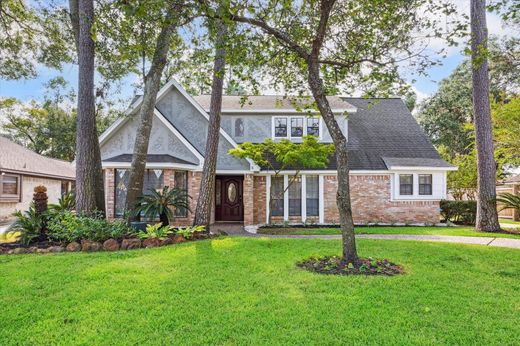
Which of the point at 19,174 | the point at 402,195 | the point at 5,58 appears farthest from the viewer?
the point at 19,174

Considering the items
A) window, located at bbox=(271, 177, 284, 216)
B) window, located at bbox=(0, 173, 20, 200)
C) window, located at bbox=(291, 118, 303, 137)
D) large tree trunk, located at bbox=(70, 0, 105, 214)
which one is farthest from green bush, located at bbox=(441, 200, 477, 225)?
window, located at bbox=(0, 173, 20, 200)

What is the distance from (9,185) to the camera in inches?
704

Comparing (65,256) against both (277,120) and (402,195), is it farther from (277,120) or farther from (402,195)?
(402,195)

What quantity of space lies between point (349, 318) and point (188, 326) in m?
1.86

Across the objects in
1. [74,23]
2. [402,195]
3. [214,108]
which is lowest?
[402,195]

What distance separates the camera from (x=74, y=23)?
1045cm

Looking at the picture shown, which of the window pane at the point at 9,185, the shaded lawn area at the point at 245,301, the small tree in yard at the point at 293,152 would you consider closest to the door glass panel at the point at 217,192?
the small tree in yard at the point at 293,152

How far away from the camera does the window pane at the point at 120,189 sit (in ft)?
43.6

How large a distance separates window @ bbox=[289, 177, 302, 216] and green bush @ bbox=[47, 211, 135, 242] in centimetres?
833

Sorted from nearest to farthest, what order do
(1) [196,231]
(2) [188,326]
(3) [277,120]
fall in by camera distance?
(2) [188,326] < (1) [196,231] < (3) [277,120]

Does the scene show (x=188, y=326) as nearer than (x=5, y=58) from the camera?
Yes

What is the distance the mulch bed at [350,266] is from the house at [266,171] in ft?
26.3

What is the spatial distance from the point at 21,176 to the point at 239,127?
1279cm

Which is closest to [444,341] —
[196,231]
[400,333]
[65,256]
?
[400,333]
